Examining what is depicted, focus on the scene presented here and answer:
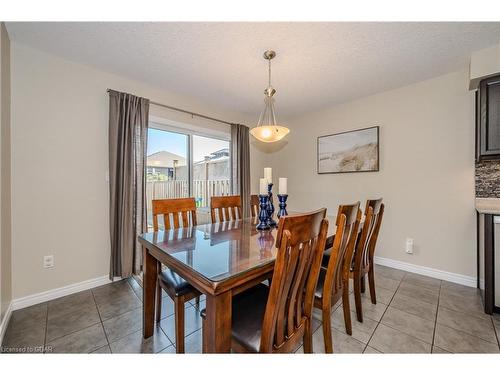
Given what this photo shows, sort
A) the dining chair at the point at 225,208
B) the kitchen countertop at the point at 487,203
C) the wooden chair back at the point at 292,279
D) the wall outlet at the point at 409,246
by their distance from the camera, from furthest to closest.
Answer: the wall outlet at the point at 409,246 < the dining chair at the point at 225,208 < the kitchen countertop at the point at 487,203 < the wooden chair back at the point at 292,279

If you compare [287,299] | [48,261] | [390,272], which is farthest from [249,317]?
[390,272]

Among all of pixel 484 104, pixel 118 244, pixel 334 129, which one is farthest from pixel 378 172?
pixel 118 244

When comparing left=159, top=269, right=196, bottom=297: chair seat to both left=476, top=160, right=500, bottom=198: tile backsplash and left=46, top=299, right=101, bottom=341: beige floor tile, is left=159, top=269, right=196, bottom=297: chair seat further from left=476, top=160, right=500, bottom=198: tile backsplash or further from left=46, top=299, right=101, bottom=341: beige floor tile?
left=476, top=160, right=500, bottom=198: tile backsplash

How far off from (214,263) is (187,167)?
7.89 ft

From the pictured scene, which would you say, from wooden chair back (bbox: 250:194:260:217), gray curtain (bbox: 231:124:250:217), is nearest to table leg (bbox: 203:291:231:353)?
wooden chair back (bbox: 250:194:260:217)

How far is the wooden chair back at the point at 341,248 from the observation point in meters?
1.15

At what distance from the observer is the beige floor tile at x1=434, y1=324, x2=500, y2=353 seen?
1.37 m

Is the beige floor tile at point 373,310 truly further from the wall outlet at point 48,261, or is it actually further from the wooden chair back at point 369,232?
the wall outlet at point 48,261

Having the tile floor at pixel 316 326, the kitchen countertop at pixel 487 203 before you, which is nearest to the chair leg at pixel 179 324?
the tile floor at pixel 316 326

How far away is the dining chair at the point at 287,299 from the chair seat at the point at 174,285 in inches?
13.3

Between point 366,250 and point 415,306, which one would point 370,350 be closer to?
point 366,250

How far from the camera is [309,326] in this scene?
3.64 ft

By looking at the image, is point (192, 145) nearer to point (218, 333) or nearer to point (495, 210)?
point (218, 333)

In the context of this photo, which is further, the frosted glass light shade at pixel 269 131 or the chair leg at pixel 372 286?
the frosted glass light shade at pixel 269 131
